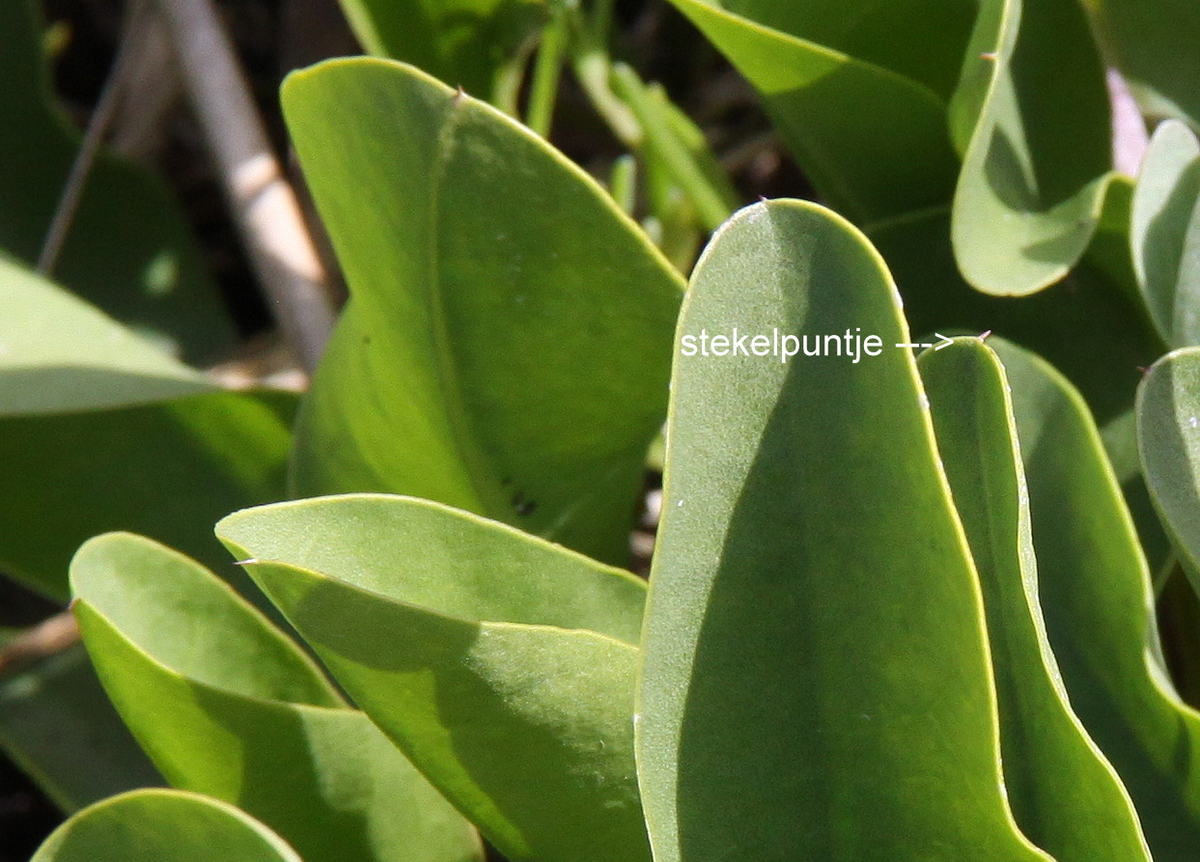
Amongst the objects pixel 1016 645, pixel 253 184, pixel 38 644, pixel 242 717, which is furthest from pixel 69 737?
pixel 1016 645

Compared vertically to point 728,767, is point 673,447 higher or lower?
higher

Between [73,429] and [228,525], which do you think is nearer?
[228,525]

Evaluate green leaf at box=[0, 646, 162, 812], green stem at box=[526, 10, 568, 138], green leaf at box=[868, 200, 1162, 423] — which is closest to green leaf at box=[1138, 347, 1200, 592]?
green leaf at box=[868, 200, 1162, 423]

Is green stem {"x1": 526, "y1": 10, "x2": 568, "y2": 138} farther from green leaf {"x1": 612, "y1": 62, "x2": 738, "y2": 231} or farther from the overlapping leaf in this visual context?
the overlapping leaf

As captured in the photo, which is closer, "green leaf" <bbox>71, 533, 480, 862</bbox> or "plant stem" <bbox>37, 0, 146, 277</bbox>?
"green leaf" <bbox>71, 533, 480, 862</bbox>

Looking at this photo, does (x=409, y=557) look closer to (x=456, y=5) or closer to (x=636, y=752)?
(x=636, y=752)

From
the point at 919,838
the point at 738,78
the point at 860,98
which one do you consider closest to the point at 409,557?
the point at 919,838
